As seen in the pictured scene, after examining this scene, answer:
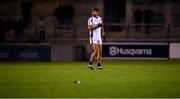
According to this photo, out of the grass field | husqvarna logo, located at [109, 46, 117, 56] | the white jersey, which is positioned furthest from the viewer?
husqvarna logo, located at [109, 46, 117, 56]

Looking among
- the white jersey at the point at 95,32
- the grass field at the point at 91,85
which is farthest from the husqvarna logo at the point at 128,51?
the grass field at the point at 91,85

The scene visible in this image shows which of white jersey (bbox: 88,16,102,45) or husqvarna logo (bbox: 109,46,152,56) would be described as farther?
husqvarna logo (bbox: 109,46,152,56)

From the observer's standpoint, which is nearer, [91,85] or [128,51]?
[91,85]

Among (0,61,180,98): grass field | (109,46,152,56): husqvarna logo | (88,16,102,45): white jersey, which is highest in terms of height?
(88,16,102,45): white jersey

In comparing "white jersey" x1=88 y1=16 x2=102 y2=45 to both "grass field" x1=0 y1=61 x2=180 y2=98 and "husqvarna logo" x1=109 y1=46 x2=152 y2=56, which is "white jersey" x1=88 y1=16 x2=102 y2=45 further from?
"husqvarna logo" x1=109 y1=46 x2=152 y2=56

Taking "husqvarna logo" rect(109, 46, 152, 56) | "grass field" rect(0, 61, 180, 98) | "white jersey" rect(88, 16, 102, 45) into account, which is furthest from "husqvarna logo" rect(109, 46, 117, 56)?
"grass field" rect(0, 61, 180, 98)

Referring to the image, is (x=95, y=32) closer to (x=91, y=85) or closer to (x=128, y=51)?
(x=91, y=85)

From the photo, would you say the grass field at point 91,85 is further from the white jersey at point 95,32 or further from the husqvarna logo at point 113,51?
the husqvarna logo at point 113,51

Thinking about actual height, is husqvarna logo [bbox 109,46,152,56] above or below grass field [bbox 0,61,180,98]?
below

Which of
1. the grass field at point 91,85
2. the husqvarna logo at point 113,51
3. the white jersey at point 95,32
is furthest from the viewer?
the husqvarna logo at point 113,51

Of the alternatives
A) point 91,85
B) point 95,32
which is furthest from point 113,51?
point 91,85

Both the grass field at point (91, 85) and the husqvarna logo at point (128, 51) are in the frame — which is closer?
the grass field at point (91, 85)

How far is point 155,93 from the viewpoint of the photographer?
13.5 metres

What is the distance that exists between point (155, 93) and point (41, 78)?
5.19m
